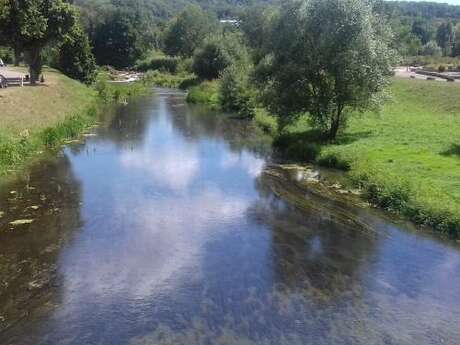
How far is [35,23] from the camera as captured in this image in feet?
152

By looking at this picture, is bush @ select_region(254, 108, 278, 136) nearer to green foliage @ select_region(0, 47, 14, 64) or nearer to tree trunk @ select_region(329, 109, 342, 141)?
tree trunk @ select_region(329, 109, 342, 141)

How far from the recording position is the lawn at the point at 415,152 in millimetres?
24219

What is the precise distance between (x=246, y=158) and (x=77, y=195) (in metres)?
13.5

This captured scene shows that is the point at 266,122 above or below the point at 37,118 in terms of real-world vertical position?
below

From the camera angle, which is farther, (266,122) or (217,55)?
(217,55)

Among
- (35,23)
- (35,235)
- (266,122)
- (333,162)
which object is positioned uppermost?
(35,23)

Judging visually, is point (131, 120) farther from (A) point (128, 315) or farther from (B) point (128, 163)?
(A) point (128, 315)

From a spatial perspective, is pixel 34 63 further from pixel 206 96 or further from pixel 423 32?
pixel 423 32

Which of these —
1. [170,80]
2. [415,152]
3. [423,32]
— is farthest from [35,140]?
[423,32]

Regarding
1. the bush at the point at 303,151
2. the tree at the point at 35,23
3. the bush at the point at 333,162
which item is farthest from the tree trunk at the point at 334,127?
the tree at the point at 35,23

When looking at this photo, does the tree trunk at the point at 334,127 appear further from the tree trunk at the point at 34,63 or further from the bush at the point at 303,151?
the tree trunk at the point at 34,63

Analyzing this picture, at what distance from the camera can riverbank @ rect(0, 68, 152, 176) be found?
33438 mm

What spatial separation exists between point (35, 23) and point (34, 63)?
411 inches

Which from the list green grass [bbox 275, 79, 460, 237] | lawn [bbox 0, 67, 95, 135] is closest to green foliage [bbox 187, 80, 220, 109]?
lawn [bbox 0, 67, 95, 135]
